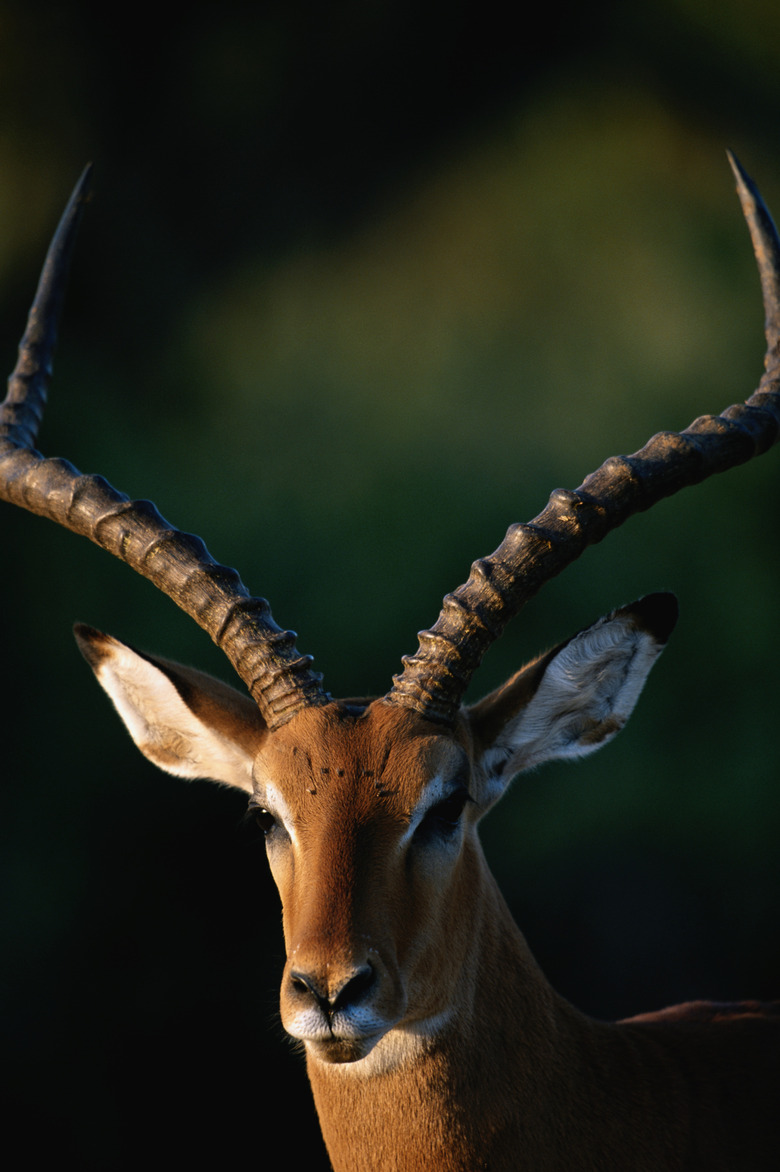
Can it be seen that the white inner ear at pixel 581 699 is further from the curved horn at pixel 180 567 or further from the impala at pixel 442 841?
the curved horn at pixel 180 567

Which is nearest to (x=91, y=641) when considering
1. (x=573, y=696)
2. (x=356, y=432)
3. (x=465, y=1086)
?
(x=573, y=696)

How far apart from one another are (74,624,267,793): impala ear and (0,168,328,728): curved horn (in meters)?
0.16

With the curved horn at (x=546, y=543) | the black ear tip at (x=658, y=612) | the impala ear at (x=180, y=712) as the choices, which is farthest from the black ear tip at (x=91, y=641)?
the black ear tip at (x=658, y=612)

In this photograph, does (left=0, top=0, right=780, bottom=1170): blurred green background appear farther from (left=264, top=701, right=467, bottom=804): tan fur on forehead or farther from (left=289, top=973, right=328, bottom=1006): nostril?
(left=289, top=973, right=328, bottom=1006): nostril

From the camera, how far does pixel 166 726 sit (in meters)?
3.09

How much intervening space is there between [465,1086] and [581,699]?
3.69 ft

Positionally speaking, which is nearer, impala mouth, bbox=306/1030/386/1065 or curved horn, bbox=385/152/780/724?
impala mouth, bbox=306/1030/386/1065

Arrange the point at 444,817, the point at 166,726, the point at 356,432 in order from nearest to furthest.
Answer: the point at 444,817 → the point at 166,726 → the point at 356,432

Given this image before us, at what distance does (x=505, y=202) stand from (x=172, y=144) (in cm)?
253

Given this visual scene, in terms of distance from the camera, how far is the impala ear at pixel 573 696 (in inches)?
106

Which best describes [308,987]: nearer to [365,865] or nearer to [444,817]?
[365,865]

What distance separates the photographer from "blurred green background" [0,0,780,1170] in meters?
5.76

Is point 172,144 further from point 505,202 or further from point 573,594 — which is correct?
point 573,594

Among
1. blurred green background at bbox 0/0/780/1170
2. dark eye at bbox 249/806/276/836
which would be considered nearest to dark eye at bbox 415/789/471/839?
dark eye at bbox 249/806/276/836
